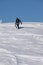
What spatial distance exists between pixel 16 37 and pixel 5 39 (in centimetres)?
74

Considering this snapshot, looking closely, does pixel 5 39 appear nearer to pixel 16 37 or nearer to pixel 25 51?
pixel 16 37

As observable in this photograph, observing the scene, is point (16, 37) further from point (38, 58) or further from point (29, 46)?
point (38, 58)

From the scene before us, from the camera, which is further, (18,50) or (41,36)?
(41,36)

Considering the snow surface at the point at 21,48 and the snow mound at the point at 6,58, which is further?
the snow surface at the point at 21,48

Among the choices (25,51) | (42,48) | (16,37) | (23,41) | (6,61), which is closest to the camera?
(6,61)

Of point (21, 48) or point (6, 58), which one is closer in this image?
point (6, 58)

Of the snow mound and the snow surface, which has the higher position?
the snow mound

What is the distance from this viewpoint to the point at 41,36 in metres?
12.5

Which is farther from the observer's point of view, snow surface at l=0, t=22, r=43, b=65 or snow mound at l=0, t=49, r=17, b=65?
snow surface at l=0, t=22, r=43, b=65

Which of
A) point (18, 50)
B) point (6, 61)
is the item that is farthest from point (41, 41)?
point (6, 61)

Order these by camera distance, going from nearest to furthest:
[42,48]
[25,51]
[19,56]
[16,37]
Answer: [19,56], [25,51], [42,48], [16,37]

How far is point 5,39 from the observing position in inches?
462

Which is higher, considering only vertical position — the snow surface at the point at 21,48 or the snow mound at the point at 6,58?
the snow mound at the point at 6,58

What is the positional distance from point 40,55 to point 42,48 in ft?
4.31
